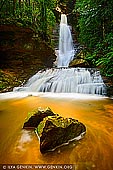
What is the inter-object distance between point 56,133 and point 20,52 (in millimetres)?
7977

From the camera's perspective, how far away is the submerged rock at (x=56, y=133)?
2699mm

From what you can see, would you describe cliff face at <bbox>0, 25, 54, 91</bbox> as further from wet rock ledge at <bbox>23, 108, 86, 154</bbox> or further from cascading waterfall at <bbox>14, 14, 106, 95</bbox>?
wet rock ledge at <bbox>23, 108, 86, 154</bbox>

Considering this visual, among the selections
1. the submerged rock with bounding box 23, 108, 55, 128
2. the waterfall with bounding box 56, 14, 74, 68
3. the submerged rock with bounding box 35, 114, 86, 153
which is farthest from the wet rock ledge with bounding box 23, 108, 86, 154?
the waterfall with bounding box 56, 14, 74, 68

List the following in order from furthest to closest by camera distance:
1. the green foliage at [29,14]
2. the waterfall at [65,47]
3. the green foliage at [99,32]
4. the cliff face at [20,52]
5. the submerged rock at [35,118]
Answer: the waterfall at [65,47], the green foliage at [29,14], the cliff face at [20,52], the green foliage at [99,32], the submerged rock at [35,118]

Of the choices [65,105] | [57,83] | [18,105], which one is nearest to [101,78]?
[57,83]

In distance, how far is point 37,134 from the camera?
321cm

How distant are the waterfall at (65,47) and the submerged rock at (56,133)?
995 centimetres

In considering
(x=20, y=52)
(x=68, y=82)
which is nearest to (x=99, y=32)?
(x=20, y=52)

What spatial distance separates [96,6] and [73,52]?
4977 mm

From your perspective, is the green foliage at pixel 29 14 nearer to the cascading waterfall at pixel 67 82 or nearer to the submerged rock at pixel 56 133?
the cascading waterfall at pixel 67 82

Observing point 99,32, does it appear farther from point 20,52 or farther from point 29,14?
point 20,52

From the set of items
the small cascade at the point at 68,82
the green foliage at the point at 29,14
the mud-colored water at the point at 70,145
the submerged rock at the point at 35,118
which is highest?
the green foliage at the point at 29,14

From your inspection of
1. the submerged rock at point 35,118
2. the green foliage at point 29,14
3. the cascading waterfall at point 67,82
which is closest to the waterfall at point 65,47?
the green foliage at point 29,14

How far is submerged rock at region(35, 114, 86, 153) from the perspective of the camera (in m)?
2.70
